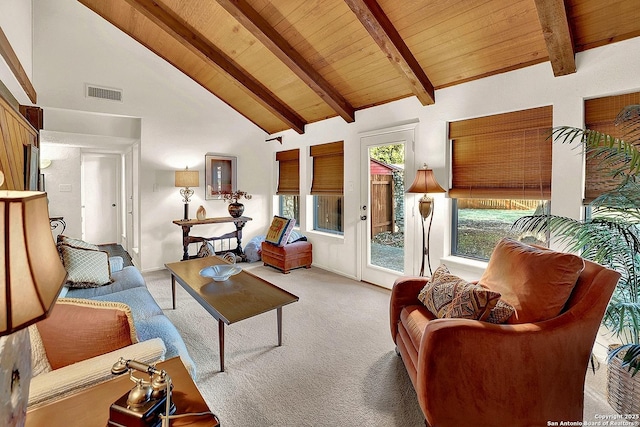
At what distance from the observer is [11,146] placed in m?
1.87

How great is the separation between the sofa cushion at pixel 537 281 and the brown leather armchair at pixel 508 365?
68mm

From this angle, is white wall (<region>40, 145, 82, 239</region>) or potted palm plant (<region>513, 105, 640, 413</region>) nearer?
potted palm plant (<region>513, 105, 640, 413</region>)

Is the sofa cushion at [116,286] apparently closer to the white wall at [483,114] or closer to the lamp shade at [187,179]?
the lamp shade at [187,179]

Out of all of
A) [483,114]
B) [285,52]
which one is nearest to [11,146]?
[285,52]

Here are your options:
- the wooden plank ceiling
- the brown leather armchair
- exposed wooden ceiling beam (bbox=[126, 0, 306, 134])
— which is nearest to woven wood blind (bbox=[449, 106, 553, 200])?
the wooden plank ceiling

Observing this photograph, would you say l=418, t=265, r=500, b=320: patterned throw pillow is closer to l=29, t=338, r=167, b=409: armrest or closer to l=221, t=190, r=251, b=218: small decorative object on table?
l=29, t=338, r=167, b=409: armrest

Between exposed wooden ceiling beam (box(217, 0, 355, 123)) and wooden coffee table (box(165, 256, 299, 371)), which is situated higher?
exposed wooden ceiling beam (box(217, 0, 355, 123))

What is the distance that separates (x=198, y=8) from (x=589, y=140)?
3794mm

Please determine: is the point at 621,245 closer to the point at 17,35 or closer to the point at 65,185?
the point at 17,35

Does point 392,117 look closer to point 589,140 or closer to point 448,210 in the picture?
point 448,210

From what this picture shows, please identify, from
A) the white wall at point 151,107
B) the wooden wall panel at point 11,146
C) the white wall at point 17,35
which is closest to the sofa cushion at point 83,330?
the wooden wall panel at point 11,146

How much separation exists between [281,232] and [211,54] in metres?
2.60

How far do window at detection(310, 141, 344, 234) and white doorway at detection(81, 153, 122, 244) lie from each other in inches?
184

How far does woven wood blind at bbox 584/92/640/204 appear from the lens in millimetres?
2236
